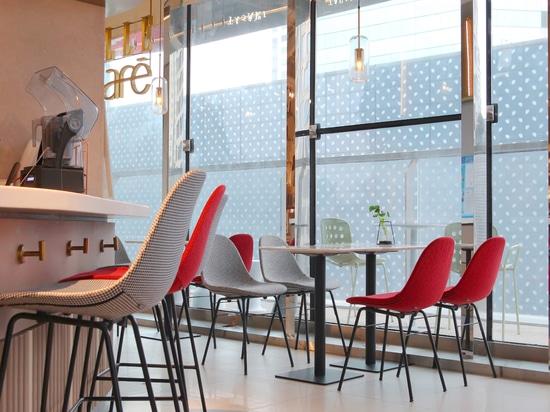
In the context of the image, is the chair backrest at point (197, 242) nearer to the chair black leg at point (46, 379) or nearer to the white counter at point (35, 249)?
the white counter at point (35, 249)

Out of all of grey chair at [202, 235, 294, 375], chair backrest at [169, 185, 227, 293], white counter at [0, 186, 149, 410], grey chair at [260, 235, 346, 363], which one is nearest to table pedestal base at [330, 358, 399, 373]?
grey chair at [260, 235, 346, 363]

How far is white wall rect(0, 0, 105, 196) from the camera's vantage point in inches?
135

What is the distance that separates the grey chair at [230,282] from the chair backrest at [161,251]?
3094mm

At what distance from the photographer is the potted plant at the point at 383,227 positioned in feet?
18.2

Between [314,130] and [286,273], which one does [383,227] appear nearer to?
[286,273]

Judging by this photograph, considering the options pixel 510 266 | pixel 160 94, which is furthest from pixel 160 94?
pixel 510 266

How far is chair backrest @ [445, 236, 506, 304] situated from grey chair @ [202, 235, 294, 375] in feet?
4.30

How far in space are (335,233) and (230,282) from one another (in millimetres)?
1284

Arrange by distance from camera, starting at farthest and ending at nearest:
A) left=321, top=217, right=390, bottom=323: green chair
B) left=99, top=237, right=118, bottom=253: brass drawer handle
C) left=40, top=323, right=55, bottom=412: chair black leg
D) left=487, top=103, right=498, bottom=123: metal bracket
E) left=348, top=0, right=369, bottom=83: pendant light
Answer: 1. left=321, top=217, right=390, bottom=323: green chair
2. left=348, top=0, right=369, bottom=83: pendant light
3. left=487, top=103, right=498, bottom=123: metal bracket
4. left=99, top=237, right=118, bottom=253: brass drawer handle
5. left=40, top=323, right=55, bottom=412: chair black leg

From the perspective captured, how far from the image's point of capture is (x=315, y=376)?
4.75 meters

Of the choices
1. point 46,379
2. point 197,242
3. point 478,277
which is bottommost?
point 46,379

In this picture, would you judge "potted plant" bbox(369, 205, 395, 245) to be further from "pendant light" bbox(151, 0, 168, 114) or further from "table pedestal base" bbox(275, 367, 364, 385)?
"pendant light" bbox(151, 0, 168, 114)

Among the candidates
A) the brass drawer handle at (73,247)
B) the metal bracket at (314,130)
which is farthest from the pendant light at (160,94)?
the brass drawer handle at (73,247)

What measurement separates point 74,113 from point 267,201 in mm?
4228
